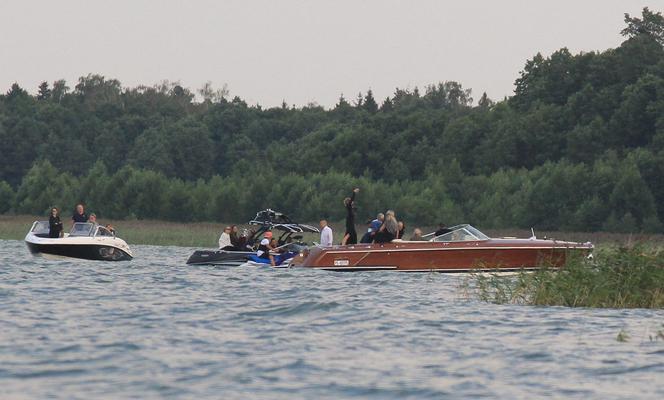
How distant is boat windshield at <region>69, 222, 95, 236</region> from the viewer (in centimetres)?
3734

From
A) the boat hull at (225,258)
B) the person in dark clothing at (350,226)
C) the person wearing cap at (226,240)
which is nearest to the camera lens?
the person in dark clothing at (350,226)

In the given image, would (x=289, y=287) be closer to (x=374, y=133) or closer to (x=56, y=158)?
(x=374, y=133)

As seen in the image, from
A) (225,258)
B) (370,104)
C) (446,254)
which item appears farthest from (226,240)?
(370,104)

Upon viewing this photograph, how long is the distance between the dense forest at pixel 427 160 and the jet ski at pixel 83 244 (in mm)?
31134

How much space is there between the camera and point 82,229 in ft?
Answer: 123

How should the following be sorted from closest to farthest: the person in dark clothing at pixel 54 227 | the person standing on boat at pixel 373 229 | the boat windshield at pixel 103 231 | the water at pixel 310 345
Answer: the water at pixel 310 345 → the person standing on boat at pixel 373 229 → the person in dark clothing at pixel 54 227 → the boat windshield at pixel 103 231

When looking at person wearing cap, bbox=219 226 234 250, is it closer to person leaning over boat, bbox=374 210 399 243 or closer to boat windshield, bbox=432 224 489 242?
person leaning over boat, bbox=374 210 399 243

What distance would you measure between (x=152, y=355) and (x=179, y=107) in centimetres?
13300

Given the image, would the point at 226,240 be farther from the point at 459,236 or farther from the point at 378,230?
the point at 459,236

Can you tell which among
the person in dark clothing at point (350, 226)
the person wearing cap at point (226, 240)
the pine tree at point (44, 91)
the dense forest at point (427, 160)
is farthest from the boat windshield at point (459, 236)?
the pine tree at point (44, 91)

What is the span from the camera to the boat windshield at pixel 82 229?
37.3 meters

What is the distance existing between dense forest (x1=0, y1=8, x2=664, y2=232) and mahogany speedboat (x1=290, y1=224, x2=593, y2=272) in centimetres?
Answer: 3375

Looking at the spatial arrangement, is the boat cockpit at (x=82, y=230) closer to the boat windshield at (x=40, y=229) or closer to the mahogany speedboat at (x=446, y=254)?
the boat windshield at (x=40, y=229)

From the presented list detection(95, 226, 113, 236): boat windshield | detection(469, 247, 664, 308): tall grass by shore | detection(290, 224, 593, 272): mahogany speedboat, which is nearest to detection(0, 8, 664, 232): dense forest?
detection(95, 226, 113, 236): boat windshield
